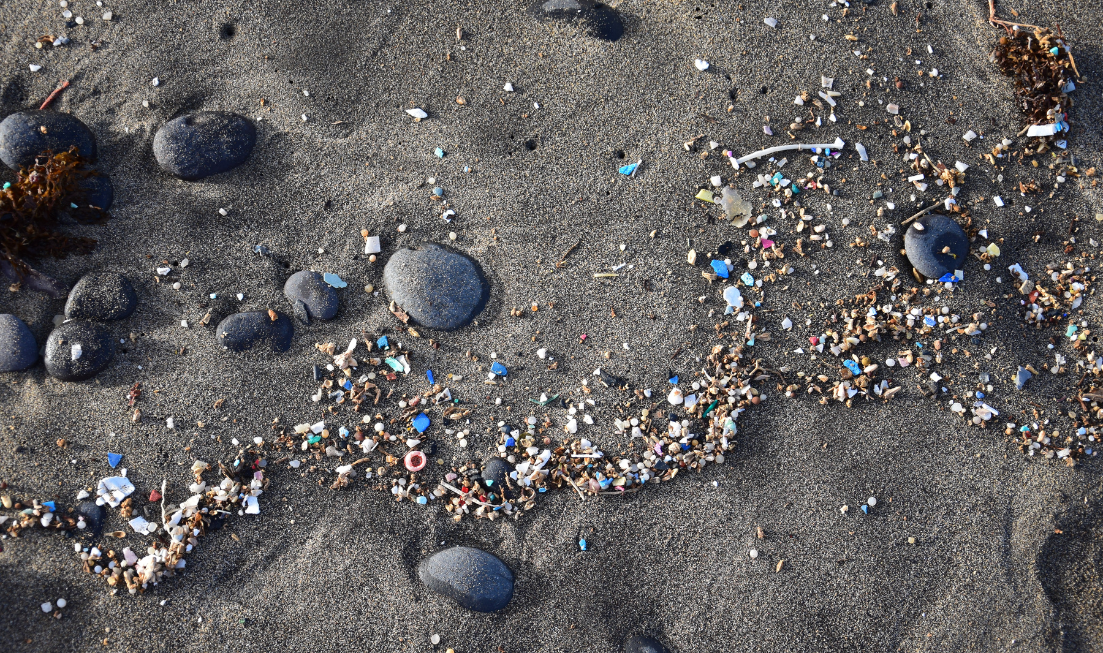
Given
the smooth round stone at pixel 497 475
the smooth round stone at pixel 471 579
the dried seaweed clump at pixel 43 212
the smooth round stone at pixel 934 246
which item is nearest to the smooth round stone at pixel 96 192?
the dried seaweed clump at pixel 43 212

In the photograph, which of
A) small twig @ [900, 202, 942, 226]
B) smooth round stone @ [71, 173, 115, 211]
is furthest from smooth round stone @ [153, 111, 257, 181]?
small twig @ [900, 202, 942, 226]

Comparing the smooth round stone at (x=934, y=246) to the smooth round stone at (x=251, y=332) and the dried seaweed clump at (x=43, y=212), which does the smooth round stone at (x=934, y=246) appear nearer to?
the smooth round stone at (x=251, y=332)

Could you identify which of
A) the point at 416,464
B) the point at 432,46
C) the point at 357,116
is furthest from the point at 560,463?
Answer: the point at 432,46

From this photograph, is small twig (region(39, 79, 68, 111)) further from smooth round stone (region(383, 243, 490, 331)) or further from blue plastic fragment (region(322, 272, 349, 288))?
smooth round stone (region(383, 243, 490, 331))

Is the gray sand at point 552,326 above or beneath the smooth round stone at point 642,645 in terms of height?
above

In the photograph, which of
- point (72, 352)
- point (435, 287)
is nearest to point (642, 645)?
point (435, 287)

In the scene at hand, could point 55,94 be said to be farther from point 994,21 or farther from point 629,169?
point 994,21
